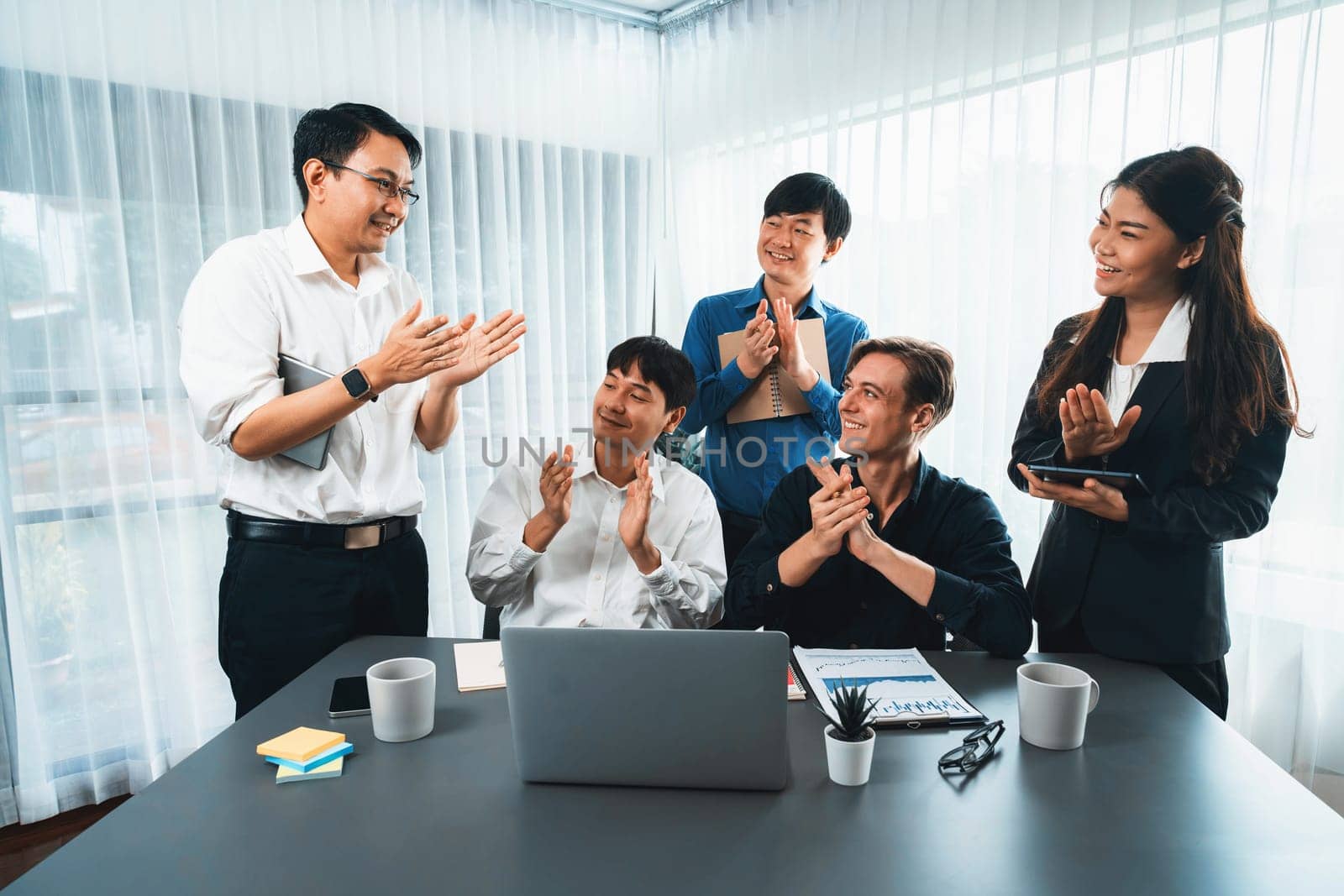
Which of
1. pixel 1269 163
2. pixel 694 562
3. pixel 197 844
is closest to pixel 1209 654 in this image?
pixel 694 562

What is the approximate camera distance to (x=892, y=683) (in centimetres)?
146

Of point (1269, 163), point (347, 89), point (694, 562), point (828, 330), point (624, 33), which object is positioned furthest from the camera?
point (624, 33)

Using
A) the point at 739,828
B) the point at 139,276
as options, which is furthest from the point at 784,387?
the point at 139,276

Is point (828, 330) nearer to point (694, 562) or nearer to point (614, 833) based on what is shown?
point (694, 562)

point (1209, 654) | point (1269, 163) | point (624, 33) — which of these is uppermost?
point (624, 33)

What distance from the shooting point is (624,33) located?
12.9ft

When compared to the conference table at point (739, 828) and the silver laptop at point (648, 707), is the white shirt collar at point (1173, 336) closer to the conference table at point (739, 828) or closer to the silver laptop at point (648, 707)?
the conference table at point (739, 828)

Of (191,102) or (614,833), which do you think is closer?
(614,833)

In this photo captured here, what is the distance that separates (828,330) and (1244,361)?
1.22 metres

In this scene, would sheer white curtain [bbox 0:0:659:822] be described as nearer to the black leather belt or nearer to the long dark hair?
the black leather belt

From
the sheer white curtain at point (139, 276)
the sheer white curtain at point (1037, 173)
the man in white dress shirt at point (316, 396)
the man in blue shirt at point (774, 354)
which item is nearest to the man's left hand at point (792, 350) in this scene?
the man in blue shirt at point (774, 354)

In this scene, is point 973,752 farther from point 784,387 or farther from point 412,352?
point 784,387

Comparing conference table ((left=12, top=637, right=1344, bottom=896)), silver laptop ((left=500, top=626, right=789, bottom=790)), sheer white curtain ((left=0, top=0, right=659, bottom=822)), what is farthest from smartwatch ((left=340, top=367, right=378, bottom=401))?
sheer white curtain ((left=0, top=0, right=659, bottom=822))

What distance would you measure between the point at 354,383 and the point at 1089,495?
57.5 inches
